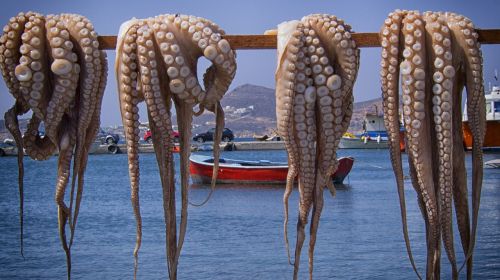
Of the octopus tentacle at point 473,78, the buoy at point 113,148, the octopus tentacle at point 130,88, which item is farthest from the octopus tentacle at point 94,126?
the buoy at point 113,148

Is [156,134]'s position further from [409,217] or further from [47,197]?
[47,197]

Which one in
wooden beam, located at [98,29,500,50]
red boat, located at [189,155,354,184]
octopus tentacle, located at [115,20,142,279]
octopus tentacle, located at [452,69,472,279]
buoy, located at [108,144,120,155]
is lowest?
buoy, located at [108,144,120,155]

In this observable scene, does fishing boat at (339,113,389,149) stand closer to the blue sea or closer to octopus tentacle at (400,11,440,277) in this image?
the blue sea

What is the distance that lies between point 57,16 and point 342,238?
43.2 ft

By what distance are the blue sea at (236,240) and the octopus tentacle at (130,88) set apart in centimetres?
754

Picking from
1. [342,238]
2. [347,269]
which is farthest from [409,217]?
[347,269]

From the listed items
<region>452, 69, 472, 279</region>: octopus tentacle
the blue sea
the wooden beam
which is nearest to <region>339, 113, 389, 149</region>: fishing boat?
the blue sea

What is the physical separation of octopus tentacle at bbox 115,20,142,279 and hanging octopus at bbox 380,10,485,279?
4.30ft

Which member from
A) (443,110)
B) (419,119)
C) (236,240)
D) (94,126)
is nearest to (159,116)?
(94,126)

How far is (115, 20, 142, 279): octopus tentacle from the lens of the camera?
413cm

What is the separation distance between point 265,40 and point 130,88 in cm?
77

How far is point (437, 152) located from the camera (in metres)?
4.25

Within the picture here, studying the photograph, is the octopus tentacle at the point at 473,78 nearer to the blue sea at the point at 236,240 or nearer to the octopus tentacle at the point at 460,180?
the octopus tentacle at the point at 460,180

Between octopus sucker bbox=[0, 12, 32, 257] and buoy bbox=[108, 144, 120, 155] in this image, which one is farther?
buoy bbox=[108, 144, 120, 155]
